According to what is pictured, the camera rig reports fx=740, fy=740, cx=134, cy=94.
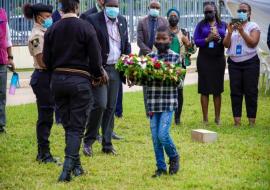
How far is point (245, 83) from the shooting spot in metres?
12.9

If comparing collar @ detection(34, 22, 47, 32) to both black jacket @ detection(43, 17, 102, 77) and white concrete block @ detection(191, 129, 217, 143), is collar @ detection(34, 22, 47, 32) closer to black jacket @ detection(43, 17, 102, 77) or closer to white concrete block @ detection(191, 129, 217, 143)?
black jacket @ detection(43, 17, 102, 77)

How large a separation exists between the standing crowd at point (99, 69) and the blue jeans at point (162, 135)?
1cm

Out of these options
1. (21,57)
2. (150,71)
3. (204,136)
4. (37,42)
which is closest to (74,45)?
(150,71)

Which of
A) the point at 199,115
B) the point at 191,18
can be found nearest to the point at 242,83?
the point at 199,115

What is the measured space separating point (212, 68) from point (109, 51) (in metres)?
3.28

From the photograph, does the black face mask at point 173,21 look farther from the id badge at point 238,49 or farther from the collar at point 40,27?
the collar at point 40,27

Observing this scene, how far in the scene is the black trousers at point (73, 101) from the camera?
330 inches

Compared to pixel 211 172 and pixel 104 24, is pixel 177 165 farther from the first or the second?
pixel 104 24

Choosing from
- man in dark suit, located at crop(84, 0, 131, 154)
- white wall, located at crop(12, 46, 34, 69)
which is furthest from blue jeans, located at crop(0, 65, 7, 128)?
white wall, located at crop(12, 46, 34, 69)

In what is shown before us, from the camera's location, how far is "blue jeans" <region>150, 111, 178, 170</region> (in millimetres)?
8578

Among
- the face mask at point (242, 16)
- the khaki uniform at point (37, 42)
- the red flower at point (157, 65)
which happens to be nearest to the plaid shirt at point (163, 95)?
the red flower at point (157, 65)

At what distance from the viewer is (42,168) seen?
365 inches

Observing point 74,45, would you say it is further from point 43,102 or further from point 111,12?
point 111,12

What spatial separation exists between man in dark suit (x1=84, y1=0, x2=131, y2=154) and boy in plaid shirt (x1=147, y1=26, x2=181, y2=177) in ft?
4.80
